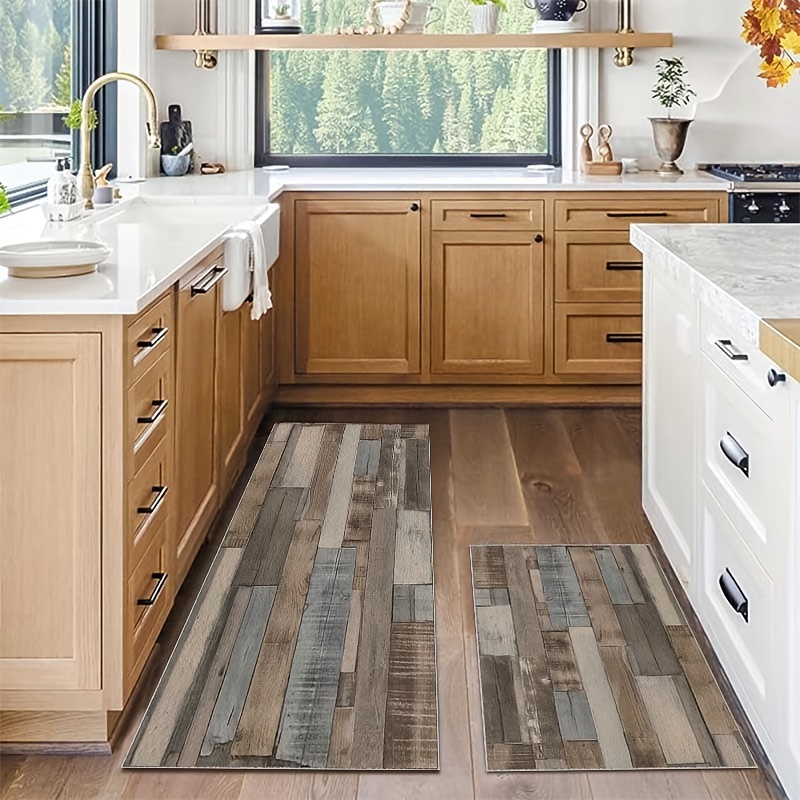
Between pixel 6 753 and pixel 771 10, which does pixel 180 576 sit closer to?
pixel 6 753

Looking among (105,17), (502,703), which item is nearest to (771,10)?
(502,703)

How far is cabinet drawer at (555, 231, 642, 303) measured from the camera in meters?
4.73

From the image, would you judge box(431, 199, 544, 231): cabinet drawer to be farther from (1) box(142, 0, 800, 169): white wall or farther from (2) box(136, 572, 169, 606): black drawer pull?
(2) box(136, 572, 169, 606): black drawer pull

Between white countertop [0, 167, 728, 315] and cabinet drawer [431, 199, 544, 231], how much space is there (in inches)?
2.4

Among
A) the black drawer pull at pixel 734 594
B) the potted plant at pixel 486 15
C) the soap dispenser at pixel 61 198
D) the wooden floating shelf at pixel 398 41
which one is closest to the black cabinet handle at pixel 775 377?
the black drawer pull at pixel 734 594

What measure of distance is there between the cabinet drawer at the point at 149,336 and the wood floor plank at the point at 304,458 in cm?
130

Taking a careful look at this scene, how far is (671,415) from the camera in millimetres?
2965

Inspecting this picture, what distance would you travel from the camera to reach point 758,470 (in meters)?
2.11

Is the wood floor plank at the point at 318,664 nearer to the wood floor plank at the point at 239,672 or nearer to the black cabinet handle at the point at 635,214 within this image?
the wood floor plank at the point at 239,672

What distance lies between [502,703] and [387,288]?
105 inches

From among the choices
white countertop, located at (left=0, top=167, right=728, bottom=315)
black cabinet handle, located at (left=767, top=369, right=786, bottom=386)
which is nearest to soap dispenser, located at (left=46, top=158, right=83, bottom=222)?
white countertop, located at (left=0, top=167, right=728, bottom=315)

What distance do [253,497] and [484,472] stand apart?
2.68 feet

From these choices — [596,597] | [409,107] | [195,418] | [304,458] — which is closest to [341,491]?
[304,458]

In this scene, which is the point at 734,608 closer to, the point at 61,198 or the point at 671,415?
the point at 671,415
